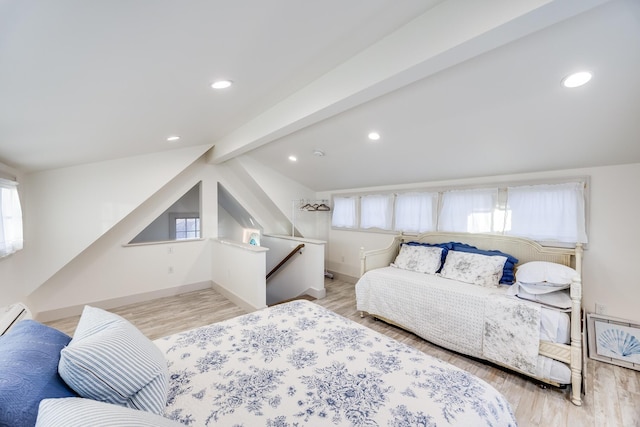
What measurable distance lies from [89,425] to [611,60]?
2825mm

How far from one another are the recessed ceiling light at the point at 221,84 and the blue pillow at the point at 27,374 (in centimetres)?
157

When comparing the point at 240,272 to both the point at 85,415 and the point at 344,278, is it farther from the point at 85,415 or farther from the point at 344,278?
the point at 85,415

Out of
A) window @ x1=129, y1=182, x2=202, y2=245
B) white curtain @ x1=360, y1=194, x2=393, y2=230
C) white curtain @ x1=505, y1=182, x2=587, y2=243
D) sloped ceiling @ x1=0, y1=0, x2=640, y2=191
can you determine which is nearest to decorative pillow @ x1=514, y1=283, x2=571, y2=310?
white curtain @ x1=505, y1=182, x2=587, y2=243

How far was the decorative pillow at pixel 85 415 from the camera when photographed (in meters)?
0.62

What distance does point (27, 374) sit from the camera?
776 mm

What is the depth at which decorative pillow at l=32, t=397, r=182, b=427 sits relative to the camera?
0.62 m

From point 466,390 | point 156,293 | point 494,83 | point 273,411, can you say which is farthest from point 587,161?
point 156,293

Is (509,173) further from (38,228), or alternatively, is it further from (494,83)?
(38,228)

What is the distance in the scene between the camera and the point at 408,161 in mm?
3348

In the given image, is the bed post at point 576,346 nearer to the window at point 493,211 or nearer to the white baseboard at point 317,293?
the window at point 493,211

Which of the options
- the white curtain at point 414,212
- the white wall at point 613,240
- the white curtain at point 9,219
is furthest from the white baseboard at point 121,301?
the white wall at point 613,240

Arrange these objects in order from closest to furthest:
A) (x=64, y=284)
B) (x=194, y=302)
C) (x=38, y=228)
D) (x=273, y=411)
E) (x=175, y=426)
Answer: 1. (x=175, y=426)
2. (x=273, y=411)
3. (x=38, y=228)
4. (x=64, y=284)
5. (x=194, y=302)

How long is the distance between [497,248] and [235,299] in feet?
11.7

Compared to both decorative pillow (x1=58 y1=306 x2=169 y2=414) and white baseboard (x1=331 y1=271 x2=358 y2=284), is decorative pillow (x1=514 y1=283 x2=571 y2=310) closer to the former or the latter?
decorative pillow (x1=58 y1=306 x2=169 y2=414)
